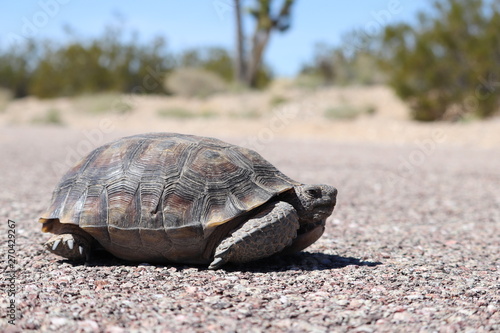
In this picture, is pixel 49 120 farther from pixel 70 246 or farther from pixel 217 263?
pixel 217 263

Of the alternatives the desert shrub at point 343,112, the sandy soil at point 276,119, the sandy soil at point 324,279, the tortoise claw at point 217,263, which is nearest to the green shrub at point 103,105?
the sandy soil at point 276,119

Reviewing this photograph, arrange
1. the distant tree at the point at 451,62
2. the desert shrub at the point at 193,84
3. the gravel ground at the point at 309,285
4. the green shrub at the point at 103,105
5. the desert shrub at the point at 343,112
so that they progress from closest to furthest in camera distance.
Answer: the gravel ground at the point at 309,285 < the distant tree at the point at 451,62 < the desert shrub at the point at 343,112 < the green shrub at the point at 103,105 < the desert shrub at the point at 193,84

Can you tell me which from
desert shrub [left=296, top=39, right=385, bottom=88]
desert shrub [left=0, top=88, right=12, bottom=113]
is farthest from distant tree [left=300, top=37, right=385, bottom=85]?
desert shrub [left=0, top=88, right=12, bottom=113]

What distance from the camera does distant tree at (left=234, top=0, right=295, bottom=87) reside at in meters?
32.9

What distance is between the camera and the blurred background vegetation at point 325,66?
2186cm

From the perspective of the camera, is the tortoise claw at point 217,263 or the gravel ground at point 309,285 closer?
the gravel ground at point 309,285

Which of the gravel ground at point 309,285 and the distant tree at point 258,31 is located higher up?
the distant tree at point 258,31

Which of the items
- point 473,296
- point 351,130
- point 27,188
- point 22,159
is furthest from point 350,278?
point 351,130

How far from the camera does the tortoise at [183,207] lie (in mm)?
3838

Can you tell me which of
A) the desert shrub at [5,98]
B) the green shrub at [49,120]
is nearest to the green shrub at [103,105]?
the green shrub at [49,120]

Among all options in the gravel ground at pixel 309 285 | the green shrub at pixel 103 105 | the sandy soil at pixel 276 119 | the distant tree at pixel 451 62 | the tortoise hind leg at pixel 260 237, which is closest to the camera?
the gravel ground at pixel 309 285

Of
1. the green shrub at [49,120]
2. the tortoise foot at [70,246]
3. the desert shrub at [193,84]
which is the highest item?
the desert shrub at [193,84]

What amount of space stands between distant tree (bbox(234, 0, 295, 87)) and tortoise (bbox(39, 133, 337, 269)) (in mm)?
28222

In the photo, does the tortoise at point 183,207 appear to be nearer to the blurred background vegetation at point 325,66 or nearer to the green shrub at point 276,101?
the blurred background vegetation at point 325,66
